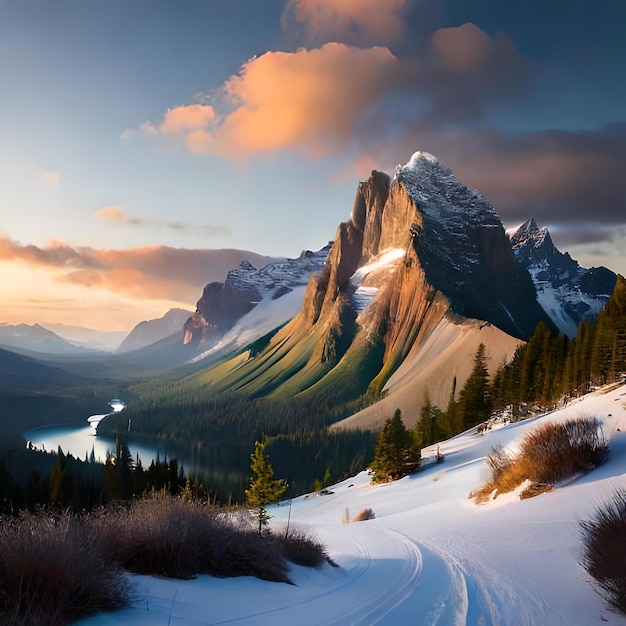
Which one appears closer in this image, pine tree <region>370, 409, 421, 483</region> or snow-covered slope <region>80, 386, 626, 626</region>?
snow-covered slope <region>80, 386, 626, 626</region>

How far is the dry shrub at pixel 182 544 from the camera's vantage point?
605 centimetres

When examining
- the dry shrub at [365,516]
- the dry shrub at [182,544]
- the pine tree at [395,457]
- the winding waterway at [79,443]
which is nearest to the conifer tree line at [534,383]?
the pine tree at [395,457]

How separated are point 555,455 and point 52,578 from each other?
15.4m

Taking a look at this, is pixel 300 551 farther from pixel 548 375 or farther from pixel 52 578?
pixel 548 375

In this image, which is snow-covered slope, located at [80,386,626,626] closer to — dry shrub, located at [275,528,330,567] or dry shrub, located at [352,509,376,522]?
dry shrub, located at [275,528,330,567]

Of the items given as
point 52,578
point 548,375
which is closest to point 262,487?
point 52,578

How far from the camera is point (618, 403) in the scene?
74.6 ft

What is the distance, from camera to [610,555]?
650 centimetres

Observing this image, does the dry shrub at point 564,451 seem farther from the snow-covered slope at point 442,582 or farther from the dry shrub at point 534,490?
the snow-covered slope at point 442,582

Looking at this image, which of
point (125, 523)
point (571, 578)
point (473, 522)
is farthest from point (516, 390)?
point (125, 523)

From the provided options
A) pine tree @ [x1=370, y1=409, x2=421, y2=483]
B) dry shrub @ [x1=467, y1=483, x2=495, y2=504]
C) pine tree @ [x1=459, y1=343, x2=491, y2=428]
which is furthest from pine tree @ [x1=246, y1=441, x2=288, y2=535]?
pine tree @ [x1=459, y1=343, x2=491, y2=428]

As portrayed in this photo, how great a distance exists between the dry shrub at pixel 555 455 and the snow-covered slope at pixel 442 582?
0.48 metres

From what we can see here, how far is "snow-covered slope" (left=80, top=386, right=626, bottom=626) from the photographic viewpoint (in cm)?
536

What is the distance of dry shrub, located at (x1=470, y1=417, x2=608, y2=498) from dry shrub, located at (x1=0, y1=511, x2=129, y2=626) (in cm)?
1391
